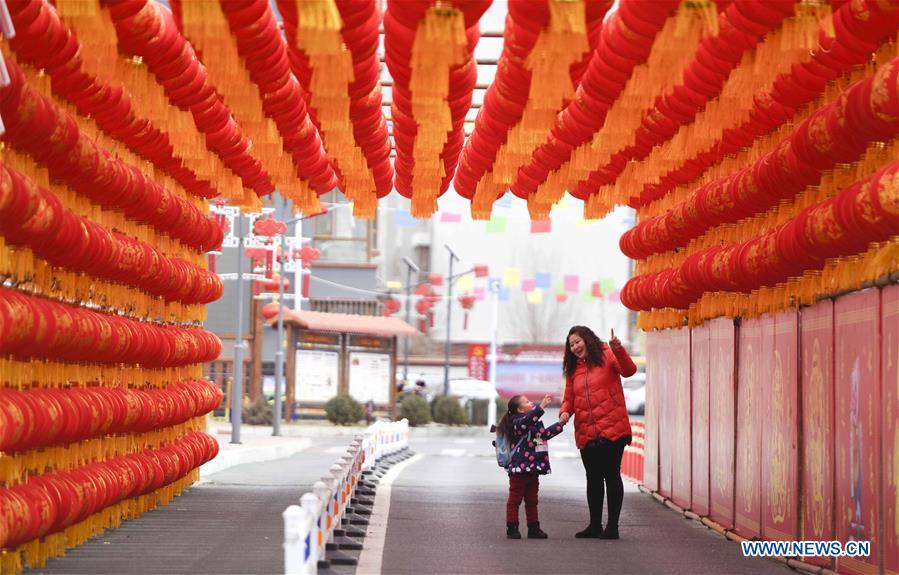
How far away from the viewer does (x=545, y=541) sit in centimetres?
1357

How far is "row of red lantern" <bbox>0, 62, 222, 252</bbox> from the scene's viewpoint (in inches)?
383

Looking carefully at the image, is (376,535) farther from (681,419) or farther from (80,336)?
(681,419)

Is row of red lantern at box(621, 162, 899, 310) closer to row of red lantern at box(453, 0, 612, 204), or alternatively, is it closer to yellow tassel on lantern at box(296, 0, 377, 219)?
row of red lantern at box(453, 0, 612, 204)

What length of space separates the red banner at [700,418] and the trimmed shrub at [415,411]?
3751 centimetres

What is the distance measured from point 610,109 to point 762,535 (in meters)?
4.01

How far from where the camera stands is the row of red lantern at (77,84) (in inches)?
365

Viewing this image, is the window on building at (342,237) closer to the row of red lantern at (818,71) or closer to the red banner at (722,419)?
the red banner at (722,419)

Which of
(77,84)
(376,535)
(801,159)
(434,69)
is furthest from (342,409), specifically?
(434,69)

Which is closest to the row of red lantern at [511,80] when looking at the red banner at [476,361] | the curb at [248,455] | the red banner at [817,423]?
the red banner at [817,423]

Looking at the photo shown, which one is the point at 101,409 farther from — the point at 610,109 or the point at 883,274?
the point at 883,274

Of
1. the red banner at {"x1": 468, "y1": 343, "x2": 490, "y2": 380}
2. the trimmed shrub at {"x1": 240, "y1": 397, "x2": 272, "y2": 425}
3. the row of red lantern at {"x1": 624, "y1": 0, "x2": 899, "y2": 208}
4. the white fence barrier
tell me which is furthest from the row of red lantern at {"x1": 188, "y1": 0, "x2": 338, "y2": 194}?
the red banner at {"x1": 468, "y1": 343, "x2": 490, "y2": 380}

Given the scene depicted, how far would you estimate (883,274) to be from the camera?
9672 mm

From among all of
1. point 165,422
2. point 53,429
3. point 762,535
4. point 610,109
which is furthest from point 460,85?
point 165,422

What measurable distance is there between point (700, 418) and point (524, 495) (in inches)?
129
